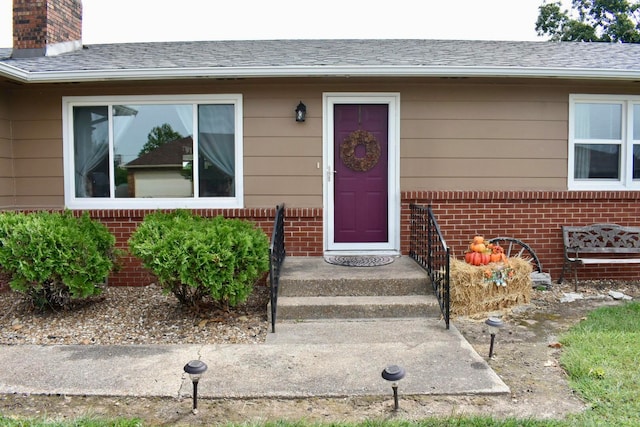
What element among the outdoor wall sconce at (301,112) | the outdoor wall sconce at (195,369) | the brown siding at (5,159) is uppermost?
the outdoor wall sconce at (301,112)

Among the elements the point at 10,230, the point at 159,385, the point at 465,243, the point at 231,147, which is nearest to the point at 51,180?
the point at 10,230

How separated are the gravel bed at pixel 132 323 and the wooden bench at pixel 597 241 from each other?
395 cm

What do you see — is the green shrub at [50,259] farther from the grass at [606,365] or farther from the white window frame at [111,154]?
the grass at [606,365]

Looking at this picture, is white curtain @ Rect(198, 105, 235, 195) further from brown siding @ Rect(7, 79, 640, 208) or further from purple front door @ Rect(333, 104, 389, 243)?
purple front door @ Rect(333, 104, 389, 243)

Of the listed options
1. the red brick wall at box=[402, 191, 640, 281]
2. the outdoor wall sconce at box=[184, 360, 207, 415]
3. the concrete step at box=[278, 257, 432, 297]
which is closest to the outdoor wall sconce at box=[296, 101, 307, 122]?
the red brick wall at box=[402, 191, 640, 281]

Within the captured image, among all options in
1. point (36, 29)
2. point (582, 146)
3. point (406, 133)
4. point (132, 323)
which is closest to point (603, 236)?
→ point (582, 146)

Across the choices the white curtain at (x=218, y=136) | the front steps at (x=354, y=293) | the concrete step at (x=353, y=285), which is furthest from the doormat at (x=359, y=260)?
the white curtain at (x=218, y=136)

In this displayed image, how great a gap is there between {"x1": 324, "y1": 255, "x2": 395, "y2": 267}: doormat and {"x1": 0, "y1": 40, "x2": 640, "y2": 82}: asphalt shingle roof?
89.3 inches

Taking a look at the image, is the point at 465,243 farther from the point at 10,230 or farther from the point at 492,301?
the point at 10,230

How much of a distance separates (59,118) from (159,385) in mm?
4479

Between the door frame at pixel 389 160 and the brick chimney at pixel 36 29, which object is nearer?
the door frame at pixel 389 160

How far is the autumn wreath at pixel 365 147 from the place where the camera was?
20.6 feet

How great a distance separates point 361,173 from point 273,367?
3394 millimetres

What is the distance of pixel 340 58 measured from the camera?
6.36 m
